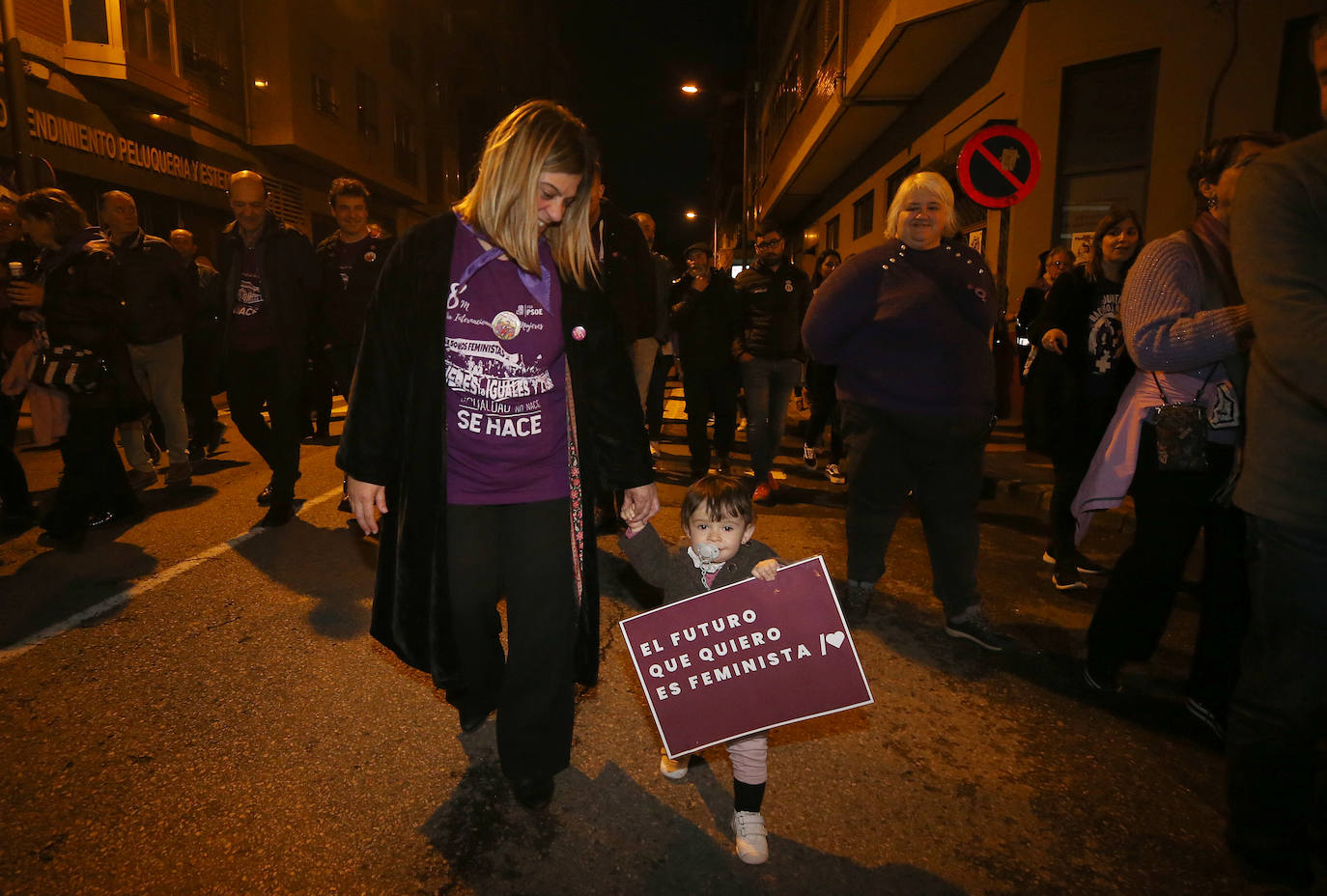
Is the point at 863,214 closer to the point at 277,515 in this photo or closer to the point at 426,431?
the point at 277,515

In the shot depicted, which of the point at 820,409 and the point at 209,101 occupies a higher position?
the point at 209,101

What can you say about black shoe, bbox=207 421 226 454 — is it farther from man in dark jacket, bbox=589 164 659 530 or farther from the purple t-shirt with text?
the purple t-shirt with text

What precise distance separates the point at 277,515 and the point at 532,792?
150 inches

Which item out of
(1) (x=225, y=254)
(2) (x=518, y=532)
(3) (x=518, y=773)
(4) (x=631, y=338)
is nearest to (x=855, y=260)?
(4) (x=631, y=338)

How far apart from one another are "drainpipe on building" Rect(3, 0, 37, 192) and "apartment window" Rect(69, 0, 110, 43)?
→ 12.9ft

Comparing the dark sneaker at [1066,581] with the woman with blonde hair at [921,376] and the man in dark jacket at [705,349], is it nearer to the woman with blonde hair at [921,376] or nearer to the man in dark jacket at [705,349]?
the woman with blonde hair at [921,376]

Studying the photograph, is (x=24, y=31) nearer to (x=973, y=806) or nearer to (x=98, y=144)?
(x=98, y=144)

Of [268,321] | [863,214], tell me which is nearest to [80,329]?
[268,321]

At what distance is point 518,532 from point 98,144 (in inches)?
648

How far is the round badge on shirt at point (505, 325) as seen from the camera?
221cm

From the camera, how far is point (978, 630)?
359 centimetres

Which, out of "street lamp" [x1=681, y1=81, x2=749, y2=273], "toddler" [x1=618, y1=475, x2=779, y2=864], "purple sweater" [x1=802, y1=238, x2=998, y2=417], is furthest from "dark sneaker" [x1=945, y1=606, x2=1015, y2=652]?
"street lamp" [x1=681, y1=81, x2=749, y2=273]

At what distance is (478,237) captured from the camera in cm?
226

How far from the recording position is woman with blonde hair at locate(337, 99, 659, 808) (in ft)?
7.25
